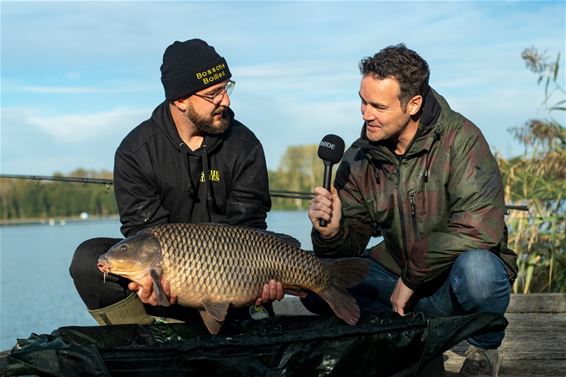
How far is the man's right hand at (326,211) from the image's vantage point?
8.37 ft

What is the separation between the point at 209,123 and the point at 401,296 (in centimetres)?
87

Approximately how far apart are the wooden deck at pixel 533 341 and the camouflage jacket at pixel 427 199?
31cm

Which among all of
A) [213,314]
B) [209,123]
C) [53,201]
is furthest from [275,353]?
[53,201]

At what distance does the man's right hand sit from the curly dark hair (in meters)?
0.35

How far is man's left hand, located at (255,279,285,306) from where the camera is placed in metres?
2.54

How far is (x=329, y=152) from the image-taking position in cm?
253

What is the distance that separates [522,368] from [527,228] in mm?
2116

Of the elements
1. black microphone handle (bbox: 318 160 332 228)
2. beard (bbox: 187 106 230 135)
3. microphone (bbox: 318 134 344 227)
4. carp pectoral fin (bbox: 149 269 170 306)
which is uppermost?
beard (bbox: 187 106 230 135)

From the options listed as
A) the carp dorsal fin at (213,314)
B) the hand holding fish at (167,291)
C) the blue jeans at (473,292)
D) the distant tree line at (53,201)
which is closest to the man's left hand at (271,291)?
the hand holding fish at (167,291)

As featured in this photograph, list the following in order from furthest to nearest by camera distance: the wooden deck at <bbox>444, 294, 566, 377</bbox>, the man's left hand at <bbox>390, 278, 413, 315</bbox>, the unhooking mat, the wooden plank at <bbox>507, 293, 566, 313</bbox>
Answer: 1. the wooden plank at <bbox>507, 293, 566, 313</bbox>
2. the wooden deck at <bbox>444, 294, 566, 377</bbox>
3. the man's left hand at <bbox>390, 278, 413, 315</bbox>
4. the unhooking mat

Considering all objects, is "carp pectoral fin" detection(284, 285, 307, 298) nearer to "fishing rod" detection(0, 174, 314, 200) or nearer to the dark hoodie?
the dark hoodie

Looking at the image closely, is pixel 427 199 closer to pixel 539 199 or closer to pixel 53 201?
pixel 539 199

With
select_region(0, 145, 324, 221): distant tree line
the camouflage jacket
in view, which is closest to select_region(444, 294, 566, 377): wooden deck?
the camouflage jacket

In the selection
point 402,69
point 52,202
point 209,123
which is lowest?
point 52,202
